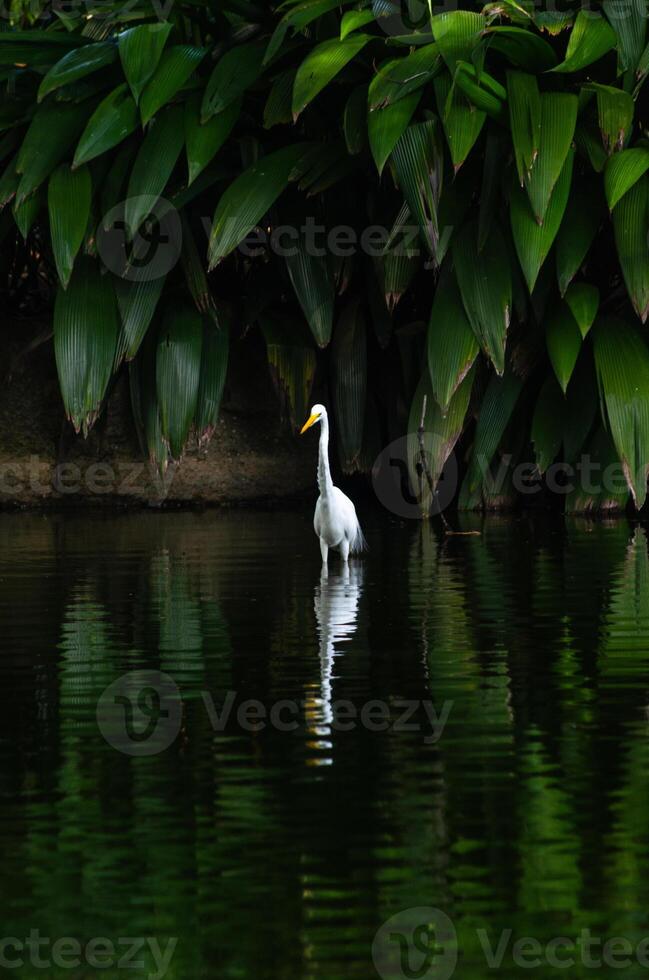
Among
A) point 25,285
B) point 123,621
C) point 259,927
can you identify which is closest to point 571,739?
point 259,927

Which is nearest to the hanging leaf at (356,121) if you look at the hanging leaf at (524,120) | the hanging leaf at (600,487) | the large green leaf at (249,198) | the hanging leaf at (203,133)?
the large green leaf at (249,198)

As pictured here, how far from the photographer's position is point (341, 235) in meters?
10.2

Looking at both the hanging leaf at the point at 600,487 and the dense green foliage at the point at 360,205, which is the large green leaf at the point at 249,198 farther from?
the hanging leaf at the point at 600,487

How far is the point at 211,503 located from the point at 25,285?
2.19 metres

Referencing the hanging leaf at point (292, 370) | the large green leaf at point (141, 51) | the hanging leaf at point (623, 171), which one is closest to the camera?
the hanging leaf at point (623, 171)

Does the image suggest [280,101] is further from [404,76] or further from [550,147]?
[550,147]

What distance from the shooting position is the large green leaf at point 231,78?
30.9 feet

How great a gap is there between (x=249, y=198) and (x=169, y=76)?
2.55 ft

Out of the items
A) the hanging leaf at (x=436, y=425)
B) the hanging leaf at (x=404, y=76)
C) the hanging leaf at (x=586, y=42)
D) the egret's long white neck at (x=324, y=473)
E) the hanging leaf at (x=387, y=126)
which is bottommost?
the egret's long white neck at (x=324, y=473)

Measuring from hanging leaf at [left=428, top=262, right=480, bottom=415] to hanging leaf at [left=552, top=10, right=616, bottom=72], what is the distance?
1.30m

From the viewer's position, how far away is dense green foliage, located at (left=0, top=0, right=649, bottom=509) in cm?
895

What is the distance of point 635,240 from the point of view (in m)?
9.03

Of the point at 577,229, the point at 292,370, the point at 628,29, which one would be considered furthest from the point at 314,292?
the point at 628,29

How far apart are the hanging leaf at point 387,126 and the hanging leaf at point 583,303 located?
1.22 meters
